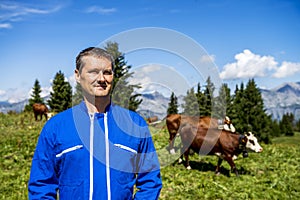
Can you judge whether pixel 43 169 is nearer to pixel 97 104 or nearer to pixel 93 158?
pixel 93 158

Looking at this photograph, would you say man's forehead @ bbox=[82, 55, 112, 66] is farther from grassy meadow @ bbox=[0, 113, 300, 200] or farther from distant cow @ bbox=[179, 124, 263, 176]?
distant cow @ bbox=[179, 124, 263, 176]

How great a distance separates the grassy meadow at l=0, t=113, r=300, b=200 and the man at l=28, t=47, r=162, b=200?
288cm

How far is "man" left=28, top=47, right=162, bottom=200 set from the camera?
8.41ft

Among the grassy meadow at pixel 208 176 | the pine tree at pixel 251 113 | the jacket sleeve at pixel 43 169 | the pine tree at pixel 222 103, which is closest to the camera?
the jacket sleeve at pixel 43 169

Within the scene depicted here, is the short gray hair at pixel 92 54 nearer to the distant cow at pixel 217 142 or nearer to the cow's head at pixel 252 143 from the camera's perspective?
the distant cow at pixel 217 142

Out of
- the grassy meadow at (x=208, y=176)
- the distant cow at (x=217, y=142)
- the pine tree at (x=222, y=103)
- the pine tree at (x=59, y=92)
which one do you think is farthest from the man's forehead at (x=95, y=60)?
the pine tree at (x=59, y=92)

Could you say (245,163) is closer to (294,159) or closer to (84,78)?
(294,159)

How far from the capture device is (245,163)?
1252 cm

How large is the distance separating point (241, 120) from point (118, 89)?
68.1 m

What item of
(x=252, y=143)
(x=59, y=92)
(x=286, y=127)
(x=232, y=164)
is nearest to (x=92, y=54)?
(x=232, y=164)

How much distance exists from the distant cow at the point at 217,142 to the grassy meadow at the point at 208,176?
1.76ft

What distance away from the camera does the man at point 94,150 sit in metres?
2.56

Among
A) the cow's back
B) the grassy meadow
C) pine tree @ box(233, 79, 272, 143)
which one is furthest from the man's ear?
pine tree @ box(233, 79, 272, 143)

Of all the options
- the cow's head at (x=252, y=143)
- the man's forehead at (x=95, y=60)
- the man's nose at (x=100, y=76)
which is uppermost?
the man's forehead at (x=95, y=60)
